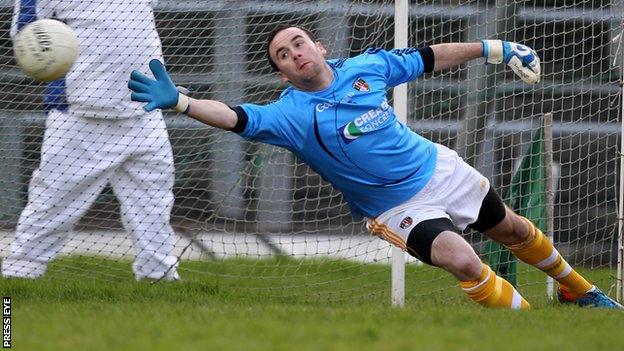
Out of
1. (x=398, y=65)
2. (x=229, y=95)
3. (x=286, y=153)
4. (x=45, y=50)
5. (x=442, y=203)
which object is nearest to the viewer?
(x=45, y=50)

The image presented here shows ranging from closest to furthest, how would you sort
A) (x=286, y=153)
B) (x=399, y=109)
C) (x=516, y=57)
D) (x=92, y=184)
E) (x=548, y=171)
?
(x=516, y=57)
(x=399, y=109)
(x=548, y=171)
(x=92, y=184)
(x=286, y=153)

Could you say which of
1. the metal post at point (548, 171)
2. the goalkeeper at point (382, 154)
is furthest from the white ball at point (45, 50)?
the metal post at point (548, 171)

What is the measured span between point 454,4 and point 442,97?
1.27 metres

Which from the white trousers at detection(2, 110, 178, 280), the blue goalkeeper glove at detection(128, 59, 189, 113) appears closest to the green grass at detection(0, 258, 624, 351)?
the white trousers at detection(2, 110, 178, 280)

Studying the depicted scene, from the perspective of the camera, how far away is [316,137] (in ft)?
21.8

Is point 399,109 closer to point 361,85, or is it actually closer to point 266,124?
point 361,85

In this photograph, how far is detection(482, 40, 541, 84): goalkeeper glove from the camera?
A: 7105mm

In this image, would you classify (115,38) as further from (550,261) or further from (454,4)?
(550,261)

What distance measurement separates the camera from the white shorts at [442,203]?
668 centimetres

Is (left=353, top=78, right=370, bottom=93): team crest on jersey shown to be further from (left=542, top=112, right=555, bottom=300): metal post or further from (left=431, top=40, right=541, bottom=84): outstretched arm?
(left=542, top=112, right=555, bottom=300): metal post

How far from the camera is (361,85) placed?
682cm

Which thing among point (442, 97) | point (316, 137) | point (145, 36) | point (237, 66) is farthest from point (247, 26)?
point (316, 137)

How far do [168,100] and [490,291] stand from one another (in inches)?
74.7

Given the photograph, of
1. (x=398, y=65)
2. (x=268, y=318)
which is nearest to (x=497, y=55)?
(x=398, y=65)
